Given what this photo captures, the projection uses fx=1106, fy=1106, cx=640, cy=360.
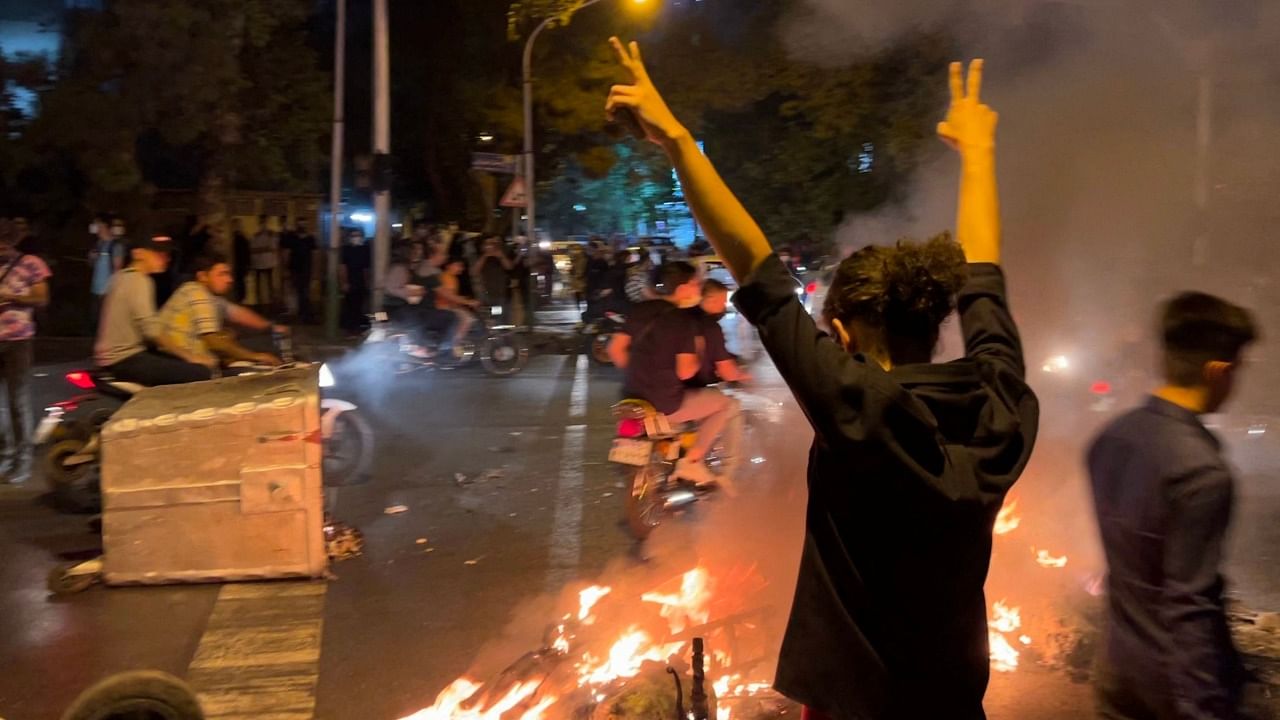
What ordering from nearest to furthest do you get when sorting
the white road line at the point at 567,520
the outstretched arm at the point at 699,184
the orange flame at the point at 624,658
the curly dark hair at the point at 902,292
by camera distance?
1. the outstretched arm at the point at 699,184
2. the curly dark hair at the point at 902,292
3. the orange flame at the point at 624,658
4. the white road line at the point at 567,520

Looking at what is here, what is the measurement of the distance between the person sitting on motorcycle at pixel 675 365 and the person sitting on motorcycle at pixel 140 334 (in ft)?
9.07

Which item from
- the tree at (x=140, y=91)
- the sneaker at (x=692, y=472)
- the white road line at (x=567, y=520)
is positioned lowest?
the white road line at (x=567, y=520)

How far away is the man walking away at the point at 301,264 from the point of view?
18.4 metres

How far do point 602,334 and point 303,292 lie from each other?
7008 mm

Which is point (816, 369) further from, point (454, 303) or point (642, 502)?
point (454, 303)

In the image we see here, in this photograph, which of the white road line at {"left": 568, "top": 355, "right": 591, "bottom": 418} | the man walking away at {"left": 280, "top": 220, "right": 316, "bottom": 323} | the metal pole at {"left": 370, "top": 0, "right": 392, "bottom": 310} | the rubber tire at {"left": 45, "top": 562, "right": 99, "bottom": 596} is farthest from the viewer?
the man walking away at {"left": 280, "top": 220, "right": 316, "bottom": 323}

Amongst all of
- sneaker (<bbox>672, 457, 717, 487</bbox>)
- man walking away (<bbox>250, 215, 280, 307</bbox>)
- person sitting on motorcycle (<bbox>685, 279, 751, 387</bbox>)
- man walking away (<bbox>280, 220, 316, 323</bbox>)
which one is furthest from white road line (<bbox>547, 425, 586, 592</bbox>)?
man walking away (<bbox>250, 215, 280, 307</bbox>)

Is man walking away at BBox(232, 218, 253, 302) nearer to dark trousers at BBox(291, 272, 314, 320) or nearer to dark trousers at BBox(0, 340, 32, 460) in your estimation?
dark trousers at BBox(291, 272, 314, 320)

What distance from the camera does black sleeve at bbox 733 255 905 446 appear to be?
164 cm

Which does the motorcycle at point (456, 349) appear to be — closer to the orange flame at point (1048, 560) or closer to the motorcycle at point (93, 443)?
the motorcycle at point (93, 443)

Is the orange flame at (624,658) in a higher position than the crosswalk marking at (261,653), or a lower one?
higher

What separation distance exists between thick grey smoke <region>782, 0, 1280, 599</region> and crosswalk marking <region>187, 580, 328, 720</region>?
127 inches

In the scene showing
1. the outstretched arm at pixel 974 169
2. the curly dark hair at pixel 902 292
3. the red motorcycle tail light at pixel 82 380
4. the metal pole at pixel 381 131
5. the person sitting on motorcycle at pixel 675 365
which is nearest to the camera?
the curly dark hair at pixel 902 292

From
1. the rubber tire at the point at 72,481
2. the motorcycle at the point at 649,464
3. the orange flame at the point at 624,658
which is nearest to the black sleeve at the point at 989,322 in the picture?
the orange flame at the point at 624,658
